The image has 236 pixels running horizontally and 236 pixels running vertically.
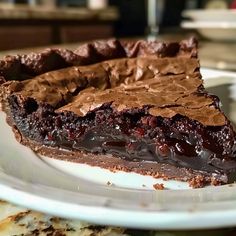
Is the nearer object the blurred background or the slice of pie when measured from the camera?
the slice of pie

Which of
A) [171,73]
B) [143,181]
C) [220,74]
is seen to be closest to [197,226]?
[143,181]

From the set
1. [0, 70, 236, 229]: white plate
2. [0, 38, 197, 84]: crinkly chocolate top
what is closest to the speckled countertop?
[0, 70, 236, 229]: white plate

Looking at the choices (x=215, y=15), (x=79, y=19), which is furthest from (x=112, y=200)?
(x=79, y=19)

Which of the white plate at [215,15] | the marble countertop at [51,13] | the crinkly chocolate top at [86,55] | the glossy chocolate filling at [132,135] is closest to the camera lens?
the glossy chocolate filling at [132,135]

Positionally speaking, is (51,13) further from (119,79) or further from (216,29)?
(119,79)

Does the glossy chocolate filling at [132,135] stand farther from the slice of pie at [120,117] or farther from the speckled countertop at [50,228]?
the speckled countertop at [50,228]

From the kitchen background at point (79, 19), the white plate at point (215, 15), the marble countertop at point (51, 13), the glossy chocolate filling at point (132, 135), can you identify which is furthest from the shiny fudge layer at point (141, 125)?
the marble countertop at point (51, 13)

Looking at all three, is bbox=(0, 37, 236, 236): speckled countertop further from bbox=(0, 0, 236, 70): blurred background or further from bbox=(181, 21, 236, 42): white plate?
bbox=(181, 21, 236, 42): white plate
